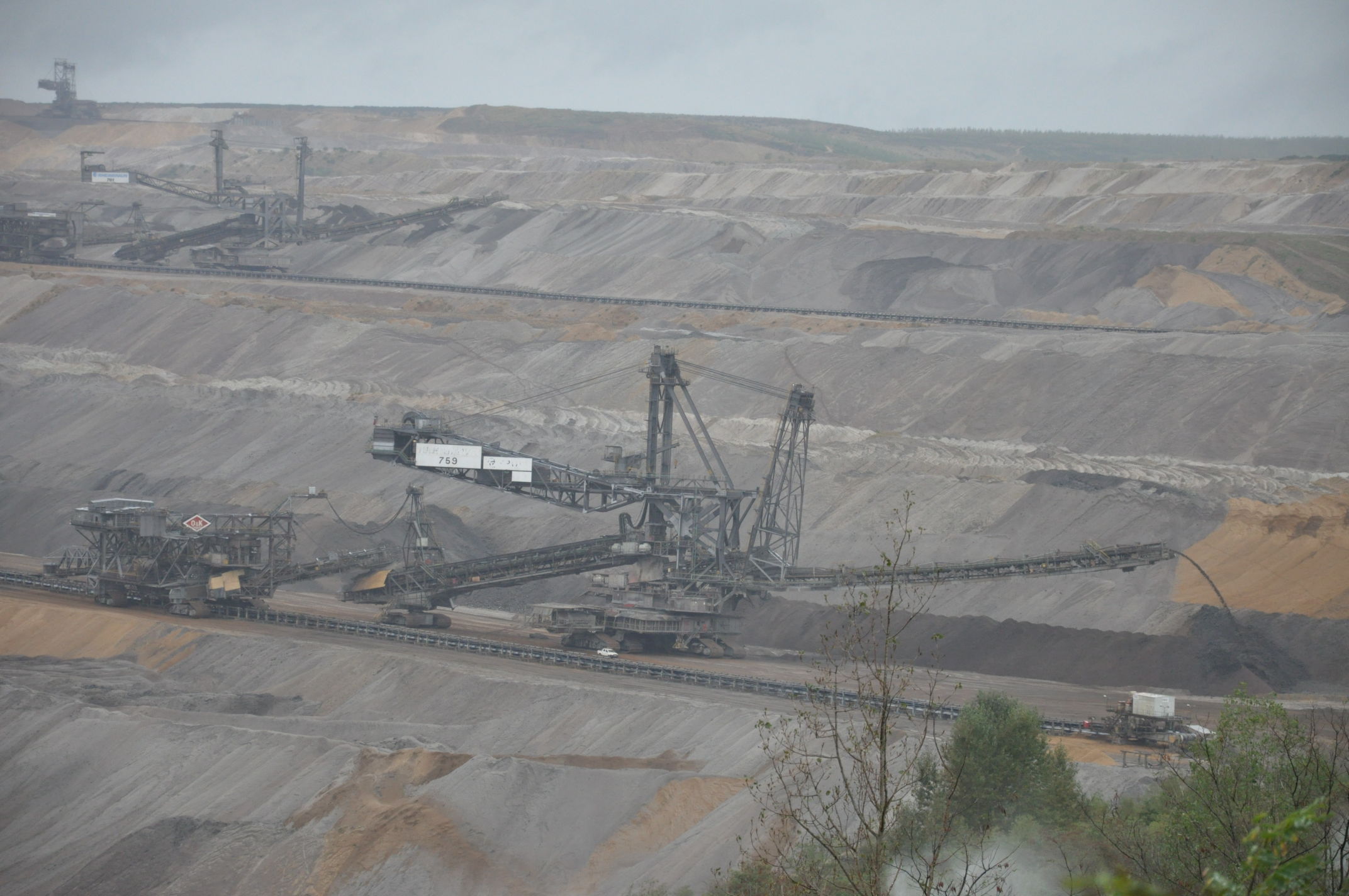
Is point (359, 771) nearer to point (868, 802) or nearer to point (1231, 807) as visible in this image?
point (868, 802)

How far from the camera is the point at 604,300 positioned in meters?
106

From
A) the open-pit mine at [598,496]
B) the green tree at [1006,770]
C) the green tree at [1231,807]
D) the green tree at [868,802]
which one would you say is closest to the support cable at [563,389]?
the open-pit mine at [598,496]

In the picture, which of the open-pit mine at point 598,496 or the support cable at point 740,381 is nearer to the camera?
the open-pit mine at point 598,496

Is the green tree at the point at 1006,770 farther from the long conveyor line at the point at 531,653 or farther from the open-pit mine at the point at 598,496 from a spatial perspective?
the long conveyor line at the point at 531,653

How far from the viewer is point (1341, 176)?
114938 millimetres

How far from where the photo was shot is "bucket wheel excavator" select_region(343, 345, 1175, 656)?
55.1 metres

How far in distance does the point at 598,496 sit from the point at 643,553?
2043 centimetres

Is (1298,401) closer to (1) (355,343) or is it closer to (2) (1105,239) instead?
(2) (1105,239)

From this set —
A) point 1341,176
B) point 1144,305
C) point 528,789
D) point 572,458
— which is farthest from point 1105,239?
point 528,789

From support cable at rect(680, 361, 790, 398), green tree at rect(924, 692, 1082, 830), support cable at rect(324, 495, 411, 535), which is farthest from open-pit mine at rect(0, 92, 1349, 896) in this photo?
green tree at rect(924, 692, 1082, 830)

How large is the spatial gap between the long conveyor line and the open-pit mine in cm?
16

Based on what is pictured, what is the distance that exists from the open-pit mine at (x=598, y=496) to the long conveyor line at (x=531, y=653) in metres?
0.16

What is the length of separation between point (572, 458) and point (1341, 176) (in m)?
67.6

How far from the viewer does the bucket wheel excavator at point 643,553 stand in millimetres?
55094
